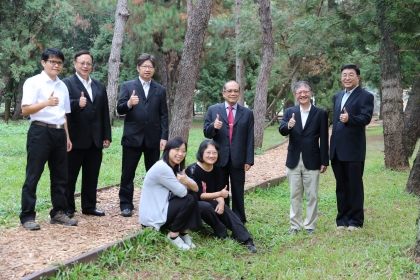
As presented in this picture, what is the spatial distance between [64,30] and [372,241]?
2891 cm

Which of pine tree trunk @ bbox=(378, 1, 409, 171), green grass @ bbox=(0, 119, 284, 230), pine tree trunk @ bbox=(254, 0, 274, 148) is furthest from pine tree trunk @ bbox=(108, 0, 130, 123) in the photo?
pine tree trunk @ bbox=(378, 1, 409, 171)

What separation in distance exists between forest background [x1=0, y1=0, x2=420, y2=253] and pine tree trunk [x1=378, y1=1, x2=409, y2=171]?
21 millimetres

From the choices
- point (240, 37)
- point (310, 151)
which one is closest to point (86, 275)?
point (310, 151)

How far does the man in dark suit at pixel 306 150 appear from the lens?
5.77 metres

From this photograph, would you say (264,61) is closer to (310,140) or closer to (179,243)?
(310,140)

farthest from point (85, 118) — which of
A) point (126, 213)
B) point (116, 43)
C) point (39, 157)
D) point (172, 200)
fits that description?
point (116, 43)

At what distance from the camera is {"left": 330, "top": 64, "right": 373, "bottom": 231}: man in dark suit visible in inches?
225

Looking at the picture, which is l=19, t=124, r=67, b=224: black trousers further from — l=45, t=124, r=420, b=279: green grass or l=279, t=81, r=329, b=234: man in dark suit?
l=279, t=81, r=329, b=234: man in dark suit

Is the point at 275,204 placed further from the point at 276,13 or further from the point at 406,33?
the point at 276,13

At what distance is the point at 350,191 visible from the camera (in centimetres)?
582

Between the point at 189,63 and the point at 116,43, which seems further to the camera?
the point at 116,43

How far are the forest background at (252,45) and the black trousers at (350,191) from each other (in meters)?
2.36

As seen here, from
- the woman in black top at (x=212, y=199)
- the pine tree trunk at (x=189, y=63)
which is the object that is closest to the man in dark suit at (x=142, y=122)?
the woman in black top at (x=212, y=199)

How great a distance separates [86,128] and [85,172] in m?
0.59
